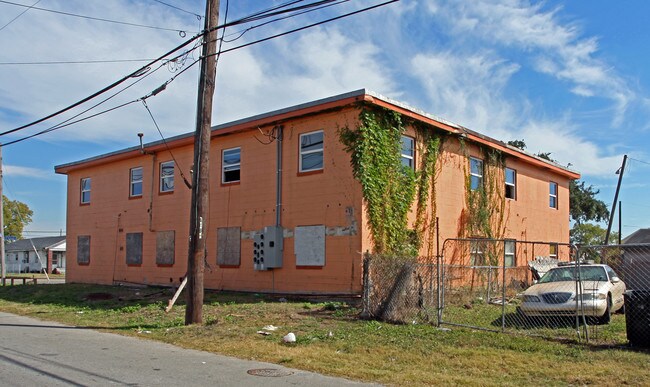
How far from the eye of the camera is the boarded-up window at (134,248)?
24.9 metres

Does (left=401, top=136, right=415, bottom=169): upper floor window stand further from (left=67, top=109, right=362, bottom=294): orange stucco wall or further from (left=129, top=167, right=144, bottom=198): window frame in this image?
(left=129, top=167, right=144, bottom=198): window frame

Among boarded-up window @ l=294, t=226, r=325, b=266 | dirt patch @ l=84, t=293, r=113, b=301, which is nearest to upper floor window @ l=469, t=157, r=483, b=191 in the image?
boarded-up window @ l=294, t=226, r=325, b=266

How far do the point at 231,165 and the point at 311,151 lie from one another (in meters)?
3.93

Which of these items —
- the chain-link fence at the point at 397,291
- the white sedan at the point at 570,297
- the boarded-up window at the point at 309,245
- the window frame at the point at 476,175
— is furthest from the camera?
the window frame at the point at 476,175

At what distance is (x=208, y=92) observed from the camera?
13.3 metres

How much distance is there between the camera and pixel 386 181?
17.9m

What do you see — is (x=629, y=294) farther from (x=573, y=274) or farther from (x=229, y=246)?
(x=229, y=246)

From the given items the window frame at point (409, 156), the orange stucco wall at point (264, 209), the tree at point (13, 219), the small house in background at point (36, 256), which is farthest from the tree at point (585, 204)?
the tree at point (13, 219)

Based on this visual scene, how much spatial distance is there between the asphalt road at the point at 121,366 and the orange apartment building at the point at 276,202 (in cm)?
355

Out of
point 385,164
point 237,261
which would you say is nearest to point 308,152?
point 385,164

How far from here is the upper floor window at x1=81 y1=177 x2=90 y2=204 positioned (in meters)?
28.9

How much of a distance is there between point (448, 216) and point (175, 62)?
420 inches

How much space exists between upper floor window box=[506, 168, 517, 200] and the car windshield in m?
10.5

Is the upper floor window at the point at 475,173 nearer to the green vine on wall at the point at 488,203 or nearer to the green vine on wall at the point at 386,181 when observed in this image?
the green vine on wall at the point at 488,203
